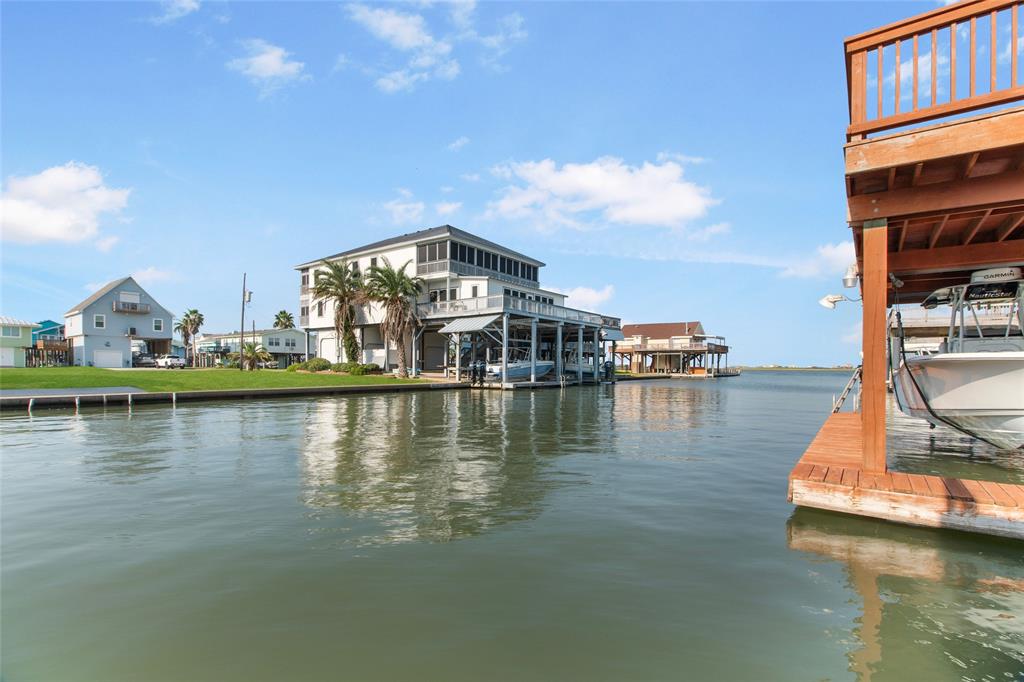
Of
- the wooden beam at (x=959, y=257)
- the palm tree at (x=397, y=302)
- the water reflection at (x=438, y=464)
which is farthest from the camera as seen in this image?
the palm tree at (x=397, y=302)

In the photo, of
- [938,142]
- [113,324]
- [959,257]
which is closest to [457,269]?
[959,257]

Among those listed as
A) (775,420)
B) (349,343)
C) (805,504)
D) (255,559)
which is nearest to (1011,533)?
(805,504)

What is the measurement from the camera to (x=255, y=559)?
17.4 ft

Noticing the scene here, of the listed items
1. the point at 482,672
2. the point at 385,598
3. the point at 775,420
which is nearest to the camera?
the point at 482,672

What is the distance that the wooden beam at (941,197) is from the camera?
5.60 m

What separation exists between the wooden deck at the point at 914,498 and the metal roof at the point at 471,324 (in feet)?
92.1

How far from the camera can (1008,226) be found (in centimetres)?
740

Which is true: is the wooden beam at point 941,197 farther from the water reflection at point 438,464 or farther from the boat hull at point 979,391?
the water reflection at point 438,464

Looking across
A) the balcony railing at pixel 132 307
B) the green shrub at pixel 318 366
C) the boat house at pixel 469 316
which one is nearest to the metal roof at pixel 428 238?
the boat house at pixel 469 316

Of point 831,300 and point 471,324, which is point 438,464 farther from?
point 471,324

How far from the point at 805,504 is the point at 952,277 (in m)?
6.93

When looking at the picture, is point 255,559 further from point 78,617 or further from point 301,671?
point 301,671

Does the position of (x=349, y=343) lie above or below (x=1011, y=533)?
above

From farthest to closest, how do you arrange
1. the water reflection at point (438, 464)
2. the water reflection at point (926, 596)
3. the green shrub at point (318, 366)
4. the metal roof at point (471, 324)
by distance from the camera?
1. the green shrub at point (318, 366)
2. the metal roof at point (471, 324)
3. the water reflection at point (438, 464)
4. the water reflection at point (926, 596)
